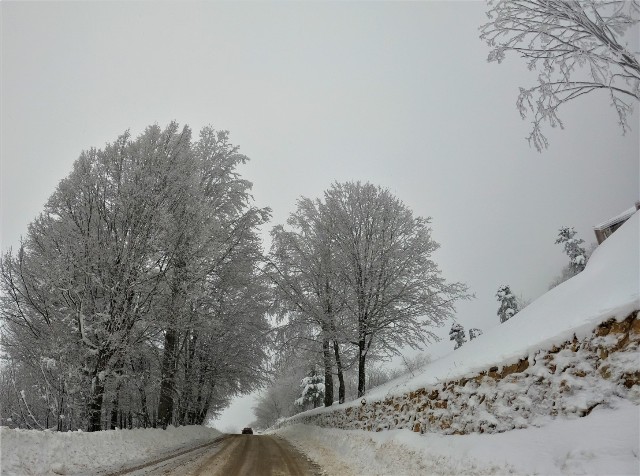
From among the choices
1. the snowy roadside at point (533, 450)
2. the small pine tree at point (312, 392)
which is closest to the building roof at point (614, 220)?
the snowy roadside at point (533, 450)

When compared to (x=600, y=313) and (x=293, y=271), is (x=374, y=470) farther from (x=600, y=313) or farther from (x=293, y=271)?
(x=293, y=271)

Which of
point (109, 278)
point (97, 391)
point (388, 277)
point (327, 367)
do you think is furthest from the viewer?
point (327, 367)

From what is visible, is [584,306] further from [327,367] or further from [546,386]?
[327,367]

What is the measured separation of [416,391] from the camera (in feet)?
28.2

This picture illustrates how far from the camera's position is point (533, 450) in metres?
4.39

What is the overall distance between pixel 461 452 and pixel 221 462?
6.38 meters

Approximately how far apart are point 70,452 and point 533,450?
8.19m

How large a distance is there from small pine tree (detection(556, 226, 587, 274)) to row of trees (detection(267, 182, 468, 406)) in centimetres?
2362

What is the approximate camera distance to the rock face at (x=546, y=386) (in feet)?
13.2

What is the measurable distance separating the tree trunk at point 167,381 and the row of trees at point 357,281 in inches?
200

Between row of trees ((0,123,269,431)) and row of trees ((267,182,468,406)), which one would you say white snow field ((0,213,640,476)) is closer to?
row of trees ((0,123,269,431))

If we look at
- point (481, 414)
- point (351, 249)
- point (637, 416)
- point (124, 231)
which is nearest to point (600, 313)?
point (637, 416)

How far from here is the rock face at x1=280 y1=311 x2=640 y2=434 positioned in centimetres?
401

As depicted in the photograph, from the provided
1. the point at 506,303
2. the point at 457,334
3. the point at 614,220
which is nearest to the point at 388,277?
the point at 614,220
